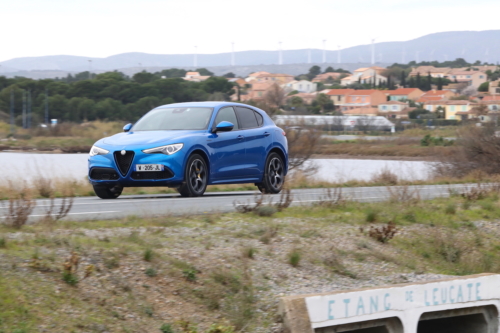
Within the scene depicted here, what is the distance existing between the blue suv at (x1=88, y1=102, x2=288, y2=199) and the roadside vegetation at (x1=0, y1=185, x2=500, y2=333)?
1340 millimetres

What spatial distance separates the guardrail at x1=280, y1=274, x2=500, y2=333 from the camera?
722cm

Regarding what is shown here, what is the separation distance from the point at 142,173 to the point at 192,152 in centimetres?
90

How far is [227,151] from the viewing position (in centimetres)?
1363

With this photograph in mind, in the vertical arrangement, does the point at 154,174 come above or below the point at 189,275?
above

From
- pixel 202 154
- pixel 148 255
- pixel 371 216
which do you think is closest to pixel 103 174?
pixel 202 154

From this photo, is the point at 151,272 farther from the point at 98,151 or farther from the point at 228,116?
the point at 228,116

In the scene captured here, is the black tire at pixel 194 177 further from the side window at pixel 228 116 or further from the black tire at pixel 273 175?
the black tire at pixel 273 175

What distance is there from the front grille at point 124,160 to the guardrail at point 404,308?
5137 millimetres

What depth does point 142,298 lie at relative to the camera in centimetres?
673

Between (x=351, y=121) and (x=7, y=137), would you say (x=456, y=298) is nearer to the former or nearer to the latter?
(x=7, y=137)

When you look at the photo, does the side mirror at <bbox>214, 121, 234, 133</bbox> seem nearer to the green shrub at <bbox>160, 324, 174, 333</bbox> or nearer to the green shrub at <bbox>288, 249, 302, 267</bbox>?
the green shrub at <bbox>288, 249, 302, 267</bbox>

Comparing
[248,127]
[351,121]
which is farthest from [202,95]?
[248,127]

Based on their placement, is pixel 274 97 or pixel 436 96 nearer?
pixel 274 97

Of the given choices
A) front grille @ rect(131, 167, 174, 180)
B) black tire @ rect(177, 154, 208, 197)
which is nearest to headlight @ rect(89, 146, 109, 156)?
front grille @ rect(131, 167, 174, 180)
